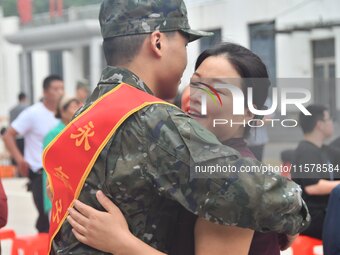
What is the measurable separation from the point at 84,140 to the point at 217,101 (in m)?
0.37

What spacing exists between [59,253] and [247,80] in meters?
0.66

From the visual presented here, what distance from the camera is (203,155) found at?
160cm

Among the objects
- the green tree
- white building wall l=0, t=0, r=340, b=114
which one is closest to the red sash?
white building wall l=0, t=0, r=340, b=114

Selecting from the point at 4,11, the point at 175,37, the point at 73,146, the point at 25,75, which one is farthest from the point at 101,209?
the point at 4,11

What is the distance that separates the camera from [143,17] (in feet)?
5.80

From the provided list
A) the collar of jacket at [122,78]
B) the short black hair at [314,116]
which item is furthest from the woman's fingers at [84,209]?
the short black hair at [314,116]

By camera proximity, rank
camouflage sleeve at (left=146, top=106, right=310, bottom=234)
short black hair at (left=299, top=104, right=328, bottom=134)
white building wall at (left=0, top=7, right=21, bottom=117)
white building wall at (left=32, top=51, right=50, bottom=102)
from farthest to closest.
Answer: white building wall at (left=0, top=7, right=21, bottom=117) → white building wall at (left=32, top=51, right=50, bottom=102) → short black hair at (left=299, top=104, right=328, bottom=134) → camouflage sleeve at (left=146, top=106, right=310, bottom=234)

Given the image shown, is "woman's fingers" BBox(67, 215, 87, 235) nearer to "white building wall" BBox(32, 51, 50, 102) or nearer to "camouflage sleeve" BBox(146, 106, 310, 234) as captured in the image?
"camouflage sleeve" BBox(146, 106, 310, 234)

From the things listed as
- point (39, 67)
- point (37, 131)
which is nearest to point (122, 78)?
point (37, 131)

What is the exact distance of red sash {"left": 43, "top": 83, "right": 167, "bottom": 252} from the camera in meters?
1.70

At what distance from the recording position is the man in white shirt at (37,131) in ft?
21.6

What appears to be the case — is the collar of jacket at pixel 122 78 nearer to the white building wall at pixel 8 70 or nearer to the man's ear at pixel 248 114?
the man's ear at pixel 248 114

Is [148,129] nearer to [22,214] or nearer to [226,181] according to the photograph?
[226,181]

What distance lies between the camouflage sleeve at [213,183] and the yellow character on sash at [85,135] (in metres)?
0.15
